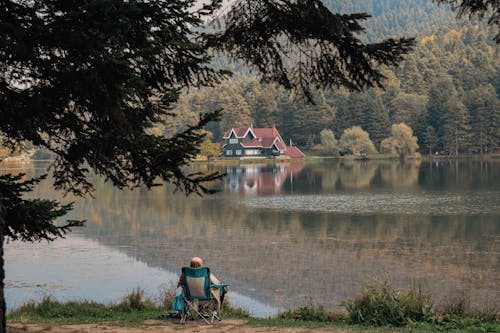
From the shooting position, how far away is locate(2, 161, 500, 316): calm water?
55.5ft

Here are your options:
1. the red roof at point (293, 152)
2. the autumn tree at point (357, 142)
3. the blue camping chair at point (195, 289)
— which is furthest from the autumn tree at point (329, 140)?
the blue camping chair at point (195, 289)

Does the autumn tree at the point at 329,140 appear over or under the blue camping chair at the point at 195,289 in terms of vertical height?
over

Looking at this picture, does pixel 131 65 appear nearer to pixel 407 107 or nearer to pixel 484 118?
pixel 484 118

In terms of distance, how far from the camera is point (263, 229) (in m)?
28.2

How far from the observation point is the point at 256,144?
12244cm

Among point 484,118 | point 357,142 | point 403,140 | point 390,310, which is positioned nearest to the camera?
point 390,310

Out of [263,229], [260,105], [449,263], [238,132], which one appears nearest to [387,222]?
[263,229]

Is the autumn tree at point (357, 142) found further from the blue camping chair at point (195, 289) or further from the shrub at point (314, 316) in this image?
the blue camping chair at point (195, 289)

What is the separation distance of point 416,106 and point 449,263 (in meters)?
107

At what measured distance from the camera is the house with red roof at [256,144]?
12212 cm

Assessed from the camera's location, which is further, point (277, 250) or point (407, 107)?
point (407, 107)

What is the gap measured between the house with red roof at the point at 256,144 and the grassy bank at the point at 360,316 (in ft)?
362

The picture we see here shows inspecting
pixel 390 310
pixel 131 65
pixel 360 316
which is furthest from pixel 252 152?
pixel 131 65

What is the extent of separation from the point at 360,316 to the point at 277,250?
12.6 metres
